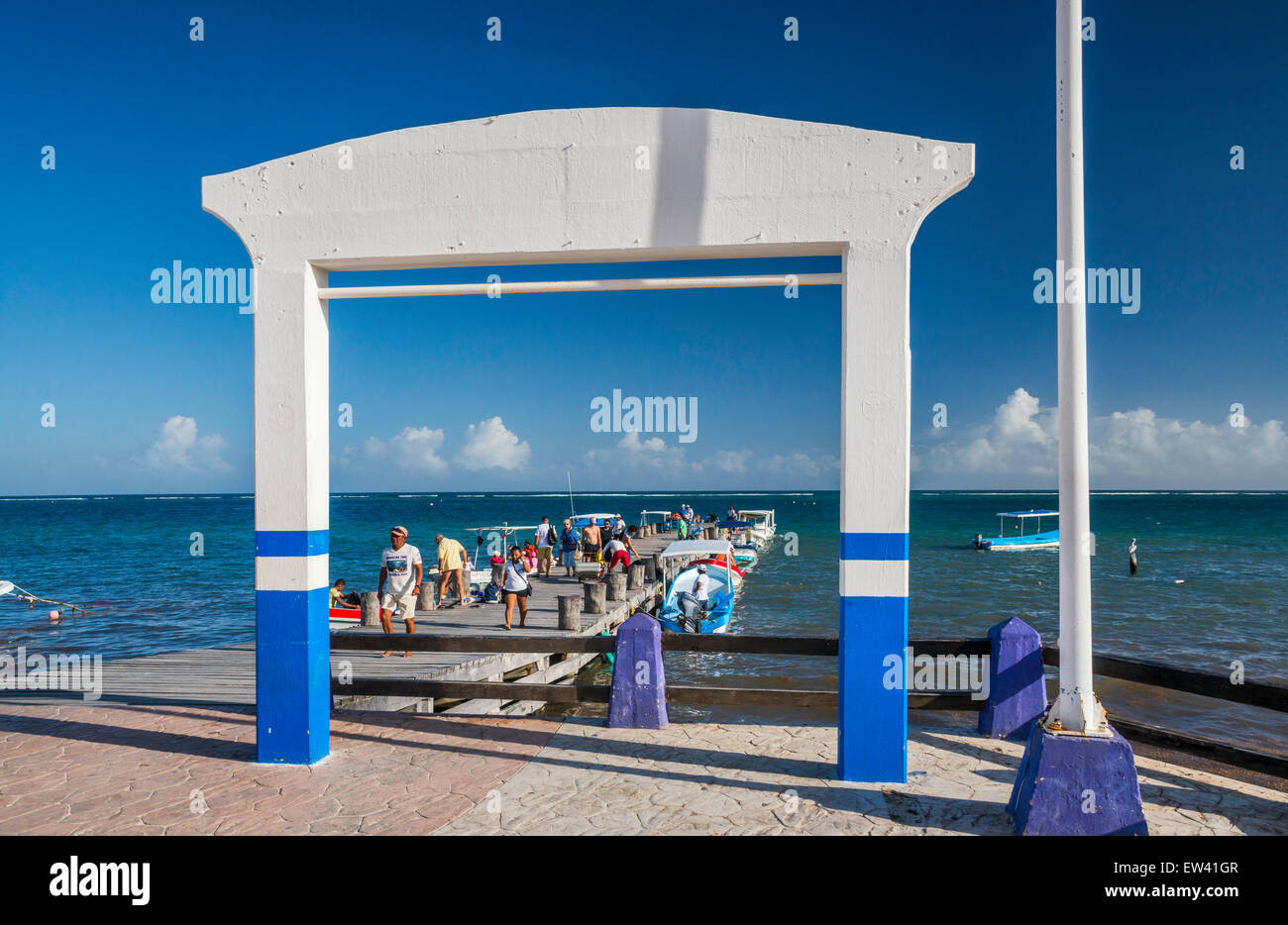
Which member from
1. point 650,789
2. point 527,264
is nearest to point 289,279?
point 527,264

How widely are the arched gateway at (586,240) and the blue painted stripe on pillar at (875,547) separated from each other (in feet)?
0.04

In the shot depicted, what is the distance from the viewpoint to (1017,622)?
639cm

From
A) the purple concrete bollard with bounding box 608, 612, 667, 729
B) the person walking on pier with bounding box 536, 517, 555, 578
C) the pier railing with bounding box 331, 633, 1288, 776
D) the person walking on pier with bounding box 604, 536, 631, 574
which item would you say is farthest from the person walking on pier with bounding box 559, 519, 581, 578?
the purple concrete bollard with bounding box 608, 612, 667, 729

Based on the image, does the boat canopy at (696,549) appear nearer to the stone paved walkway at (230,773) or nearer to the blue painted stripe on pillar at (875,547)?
the stone paved walkway at (230,773)

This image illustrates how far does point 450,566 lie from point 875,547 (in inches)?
507

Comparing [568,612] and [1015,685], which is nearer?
[1015,685]

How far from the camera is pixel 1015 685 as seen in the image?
6445mm

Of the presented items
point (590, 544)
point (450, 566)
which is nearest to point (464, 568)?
point (450, 566)

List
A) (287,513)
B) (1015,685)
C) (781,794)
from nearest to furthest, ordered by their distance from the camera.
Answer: (781,794)
(287,513)
(1015,685)

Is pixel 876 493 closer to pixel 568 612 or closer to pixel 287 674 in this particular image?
pixel 287 674

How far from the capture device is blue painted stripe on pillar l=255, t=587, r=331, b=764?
5.76 m

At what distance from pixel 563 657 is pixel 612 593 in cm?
432

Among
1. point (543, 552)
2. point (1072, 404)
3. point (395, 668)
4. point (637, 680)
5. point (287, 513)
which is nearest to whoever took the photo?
point (1072, 404)
